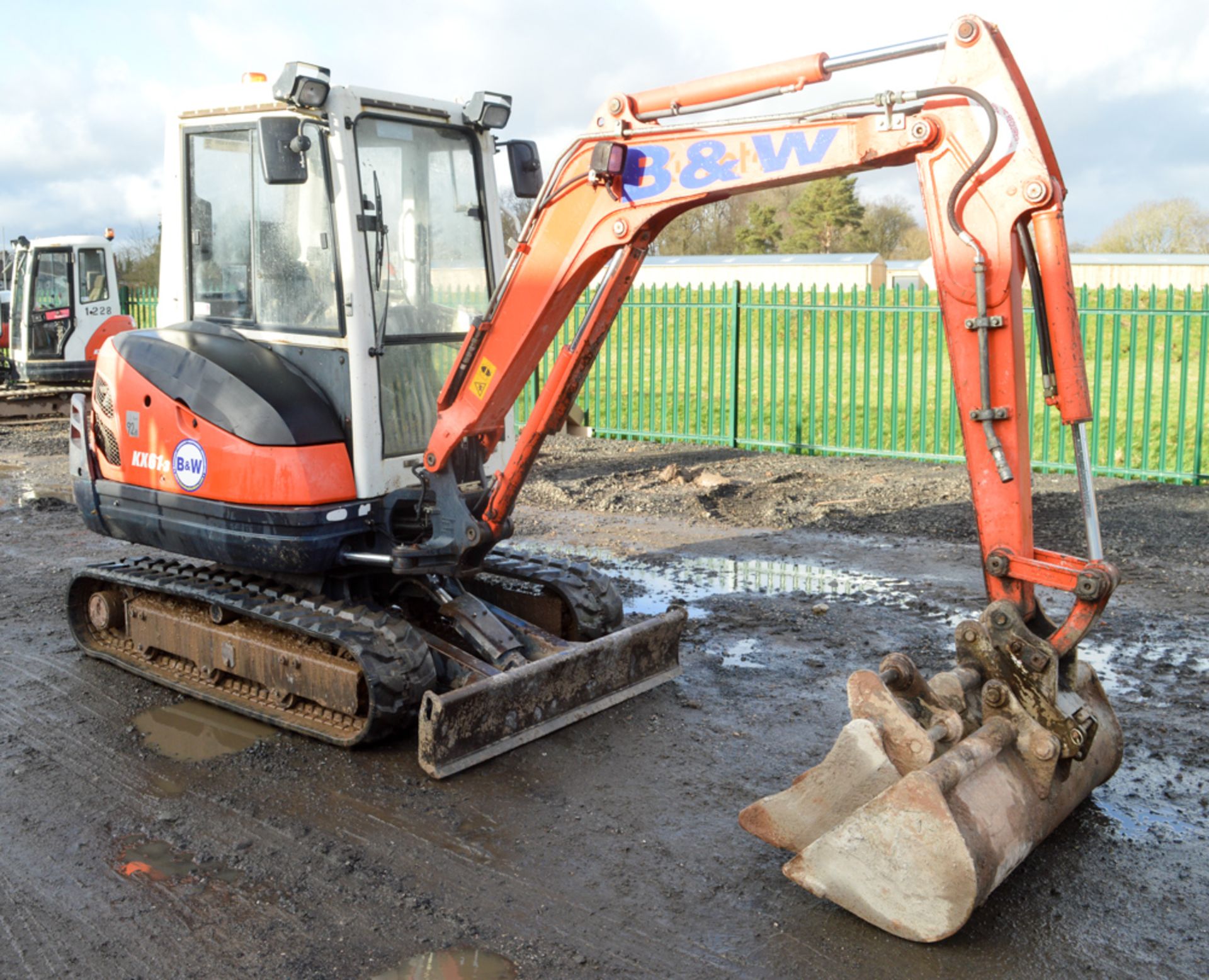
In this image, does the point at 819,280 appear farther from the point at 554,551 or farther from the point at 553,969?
the point at 553,969

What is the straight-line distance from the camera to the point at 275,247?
18.6ft

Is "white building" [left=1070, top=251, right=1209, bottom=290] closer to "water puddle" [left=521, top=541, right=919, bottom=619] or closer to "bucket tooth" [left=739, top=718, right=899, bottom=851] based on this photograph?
"water puddle" [left=521, top=541, right=919, bottom=619]

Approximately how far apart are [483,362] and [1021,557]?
2.56 meters

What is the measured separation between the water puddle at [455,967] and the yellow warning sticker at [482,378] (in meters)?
2.55

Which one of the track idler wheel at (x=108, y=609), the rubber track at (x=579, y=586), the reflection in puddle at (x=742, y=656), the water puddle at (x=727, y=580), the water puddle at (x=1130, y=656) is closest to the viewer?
the water puddle at (x=1130, y=656)

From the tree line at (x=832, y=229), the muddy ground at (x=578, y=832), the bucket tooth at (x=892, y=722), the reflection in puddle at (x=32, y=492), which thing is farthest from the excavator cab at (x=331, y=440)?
the tree line at (x=832, y=229)

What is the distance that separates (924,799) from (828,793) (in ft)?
1.66

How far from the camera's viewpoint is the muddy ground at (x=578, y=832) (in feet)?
12.2

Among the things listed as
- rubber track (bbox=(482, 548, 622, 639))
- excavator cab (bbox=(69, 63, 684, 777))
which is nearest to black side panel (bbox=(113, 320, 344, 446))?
excavator cab (bbox=(69, 63, 684, 777))

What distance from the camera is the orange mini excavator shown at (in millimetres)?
3977

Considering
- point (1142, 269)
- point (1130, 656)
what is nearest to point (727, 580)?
point (1130, 656)

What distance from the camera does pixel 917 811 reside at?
3.65 meters

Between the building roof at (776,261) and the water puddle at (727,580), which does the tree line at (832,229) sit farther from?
the water puddle at (727,580)

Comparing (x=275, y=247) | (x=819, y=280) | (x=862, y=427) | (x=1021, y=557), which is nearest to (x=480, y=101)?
(x=275, y=247)
